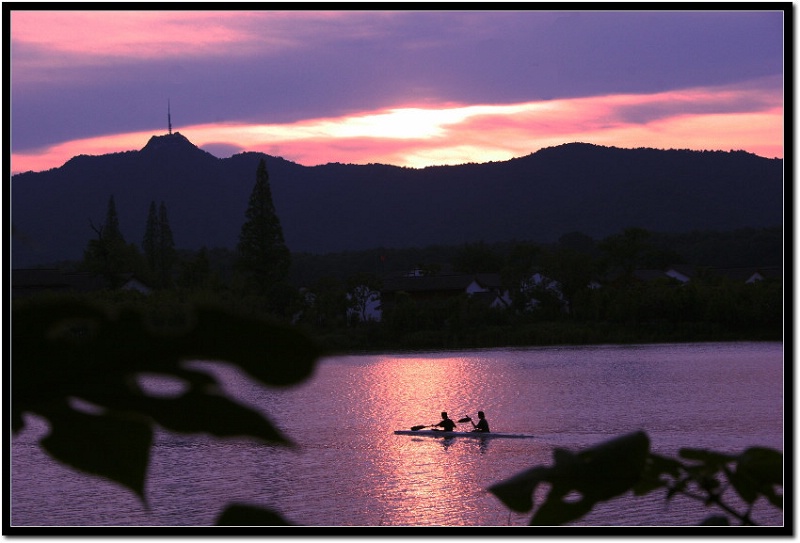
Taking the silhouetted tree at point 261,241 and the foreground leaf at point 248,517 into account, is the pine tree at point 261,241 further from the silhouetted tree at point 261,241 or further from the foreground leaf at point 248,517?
the foreground leaf at point 248,517

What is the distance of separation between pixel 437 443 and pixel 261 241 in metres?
17.6

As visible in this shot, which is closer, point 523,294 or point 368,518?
point 368,518

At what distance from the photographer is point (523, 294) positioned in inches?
1949

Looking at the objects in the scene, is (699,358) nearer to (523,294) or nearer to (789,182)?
(523,294)

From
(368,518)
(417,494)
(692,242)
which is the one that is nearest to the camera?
(368,518)

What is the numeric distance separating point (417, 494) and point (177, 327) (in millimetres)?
18758

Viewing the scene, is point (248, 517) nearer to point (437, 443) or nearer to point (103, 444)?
point (103, 444)

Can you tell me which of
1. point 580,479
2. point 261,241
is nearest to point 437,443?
point 261,241

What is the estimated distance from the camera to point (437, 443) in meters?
23.5

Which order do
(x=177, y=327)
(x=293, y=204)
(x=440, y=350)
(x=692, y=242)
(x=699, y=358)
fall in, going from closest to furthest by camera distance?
(x=177, y=327) < (x=699, y=358) < (x=440, y=350) < (x=692, y=242) < (x=293, y=204)

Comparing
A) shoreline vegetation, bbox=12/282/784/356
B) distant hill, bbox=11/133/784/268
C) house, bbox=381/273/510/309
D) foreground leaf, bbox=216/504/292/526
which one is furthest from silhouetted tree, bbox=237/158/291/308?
foreground leaf, bbox=216/504/292/526

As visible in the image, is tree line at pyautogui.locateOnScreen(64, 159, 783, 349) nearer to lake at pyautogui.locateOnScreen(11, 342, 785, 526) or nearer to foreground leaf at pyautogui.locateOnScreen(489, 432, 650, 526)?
lake at pyautogui.locateOnScreen(11, 342, 785, 526)

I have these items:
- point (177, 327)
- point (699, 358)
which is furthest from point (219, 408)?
point (699, 358)

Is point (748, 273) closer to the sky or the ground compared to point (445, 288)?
closer to the sky
